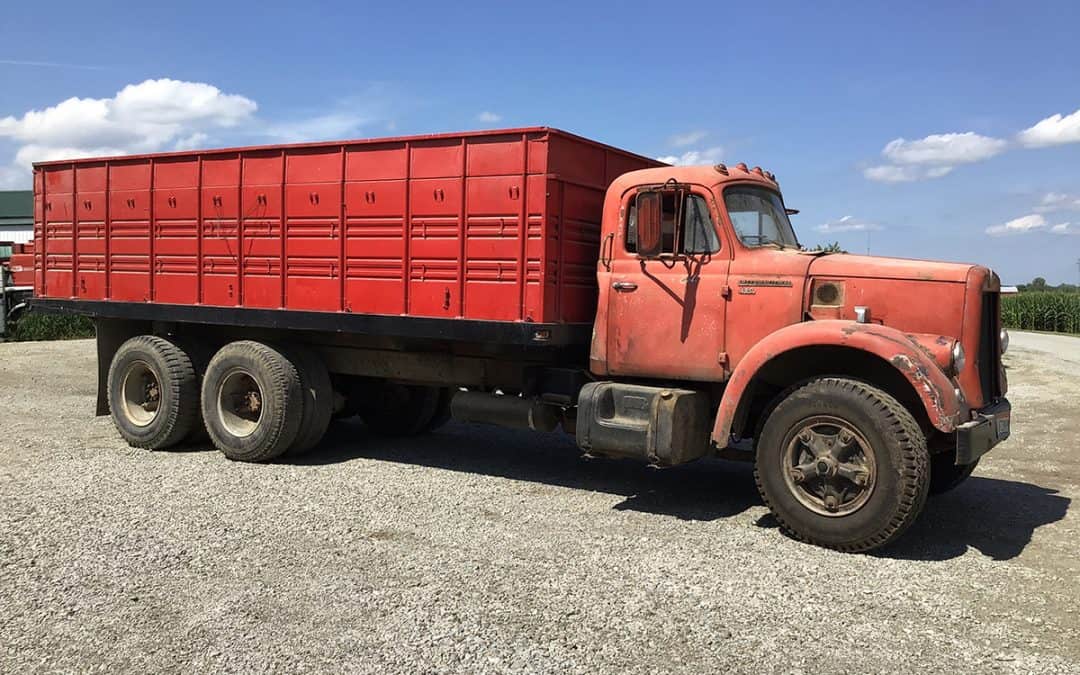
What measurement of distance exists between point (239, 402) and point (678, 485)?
14.2ft

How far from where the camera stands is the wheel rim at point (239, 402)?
8375 millimetres

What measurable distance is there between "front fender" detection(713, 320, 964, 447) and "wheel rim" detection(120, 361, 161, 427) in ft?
19.7

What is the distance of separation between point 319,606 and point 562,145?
394 cm

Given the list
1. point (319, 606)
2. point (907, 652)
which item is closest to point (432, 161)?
point (319, 606)

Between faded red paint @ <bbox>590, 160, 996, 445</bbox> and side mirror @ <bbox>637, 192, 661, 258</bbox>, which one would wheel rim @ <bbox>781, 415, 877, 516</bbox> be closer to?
faded red paint @ <bbox>590, 160, 996, 445</bbox>

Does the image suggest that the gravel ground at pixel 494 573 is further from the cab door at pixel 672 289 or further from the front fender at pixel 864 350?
the cab door at pixel 672 289

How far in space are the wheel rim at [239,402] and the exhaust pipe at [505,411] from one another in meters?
2.09

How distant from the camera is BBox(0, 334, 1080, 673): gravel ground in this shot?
4023 mm

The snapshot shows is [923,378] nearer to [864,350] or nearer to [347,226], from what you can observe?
[864,350]

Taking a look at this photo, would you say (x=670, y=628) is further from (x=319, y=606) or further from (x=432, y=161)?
(x=432, y=161)

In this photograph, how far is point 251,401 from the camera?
27.7 feet

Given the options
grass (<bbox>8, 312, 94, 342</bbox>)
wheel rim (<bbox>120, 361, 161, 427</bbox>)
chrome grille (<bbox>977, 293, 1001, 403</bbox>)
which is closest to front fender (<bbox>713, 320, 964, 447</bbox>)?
chrome grille (<bbox>977, 293, 1001, 403</bbox>)

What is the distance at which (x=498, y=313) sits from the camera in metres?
6.93

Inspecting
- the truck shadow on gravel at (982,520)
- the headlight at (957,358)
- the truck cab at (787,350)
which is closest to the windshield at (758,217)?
the truck cab at (787,350)
